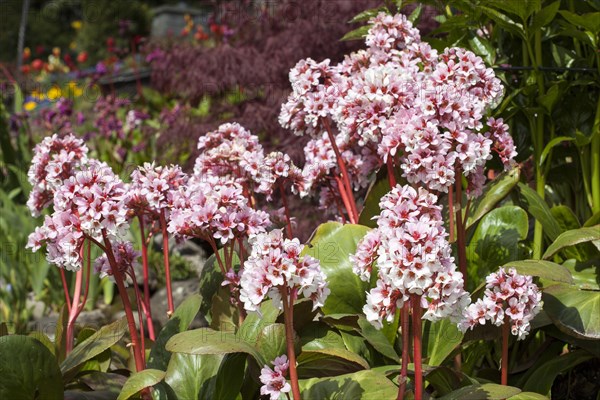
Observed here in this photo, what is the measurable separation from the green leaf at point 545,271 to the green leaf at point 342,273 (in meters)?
0.46

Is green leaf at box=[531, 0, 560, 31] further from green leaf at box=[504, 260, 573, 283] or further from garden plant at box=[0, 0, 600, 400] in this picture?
green leaf at box=[504, 260, 573, 283]

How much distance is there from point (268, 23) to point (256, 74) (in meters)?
0.53

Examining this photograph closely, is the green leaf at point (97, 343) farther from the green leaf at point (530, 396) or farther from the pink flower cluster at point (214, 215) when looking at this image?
the green leaf at point (530, 396)

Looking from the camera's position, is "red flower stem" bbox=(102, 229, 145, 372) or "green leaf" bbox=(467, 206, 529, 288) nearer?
"red flower stem" bbox=(102, 229, 145, 372)

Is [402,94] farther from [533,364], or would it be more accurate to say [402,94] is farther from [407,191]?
[533,364]

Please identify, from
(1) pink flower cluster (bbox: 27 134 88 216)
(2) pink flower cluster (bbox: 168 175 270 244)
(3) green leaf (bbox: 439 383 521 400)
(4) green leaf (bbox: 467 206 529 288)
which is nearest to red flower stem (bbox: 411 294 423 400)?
(3) green leaf (bbox: 439 383 521 400)

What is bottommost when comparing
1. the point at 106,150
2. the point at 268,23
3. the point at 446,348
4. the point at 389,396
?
the point at 106,150

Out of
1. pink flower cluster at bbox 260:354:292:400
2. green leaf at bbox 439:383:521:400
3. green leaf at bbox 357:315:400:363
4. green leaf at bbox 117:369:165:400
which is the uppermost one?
pink flower cluster at bbox 260:354:292:400

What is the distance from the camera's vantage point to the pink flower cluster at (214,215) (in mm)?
1900

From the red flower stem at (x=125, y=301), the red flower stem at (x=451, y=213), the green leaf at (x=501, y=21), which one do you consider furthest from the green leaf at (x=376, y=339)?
the green leaf at (x=501, y=21)

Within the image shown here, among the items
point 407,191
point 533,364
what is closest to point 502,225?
point 533,364

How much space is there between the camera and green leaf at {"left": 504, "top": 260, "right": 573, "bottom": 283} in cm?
181

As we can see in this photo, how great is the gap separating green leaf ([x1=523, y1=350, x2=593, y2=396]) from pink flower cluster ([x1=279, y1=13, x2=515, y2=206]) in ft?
1.87

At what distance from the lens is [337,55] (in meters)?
Result: 4.09
